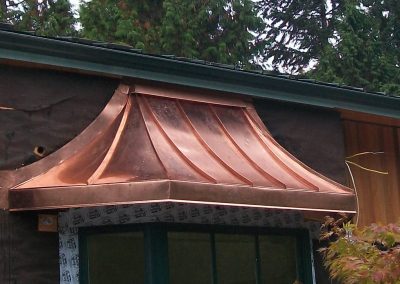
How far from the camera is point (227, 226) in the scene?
8508mm

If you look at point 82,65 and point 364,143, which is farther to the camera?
point 364,143

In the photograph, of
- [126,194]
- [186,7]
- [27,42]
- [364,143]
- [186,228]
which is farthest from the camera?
[186,7]

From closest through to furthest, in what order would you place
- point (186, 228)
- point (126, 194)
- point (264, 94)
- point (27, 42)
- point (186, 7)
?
point (126, 194) → point (27, 42) → point (186, 228) → point (264, 94) → point (186, 7)

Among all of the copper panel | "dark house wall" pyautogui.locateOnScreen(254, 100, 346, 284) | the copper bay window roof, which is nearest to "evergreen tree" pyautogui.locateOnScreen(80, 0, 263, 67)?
"dark house wall" pyautogui.locateOnScreen(254, 100, 346, 284)

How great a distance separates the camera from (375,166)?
436 inches

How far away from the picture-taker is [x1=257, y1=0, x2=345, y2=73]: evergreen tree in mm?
31203

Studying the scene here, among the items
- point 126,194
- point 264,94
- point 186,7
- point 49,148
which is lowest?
point 126,194

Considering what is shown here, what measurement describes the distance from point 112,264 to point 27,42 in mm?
2250

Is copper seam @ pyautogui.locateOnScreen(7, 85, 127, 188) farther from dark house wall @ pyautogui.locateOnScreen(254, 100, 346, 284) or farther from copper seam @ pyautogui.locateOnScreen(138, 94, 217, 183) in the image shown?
dark house wall @ pyautogui.locateOnScreen(254, 100, 346, 284)

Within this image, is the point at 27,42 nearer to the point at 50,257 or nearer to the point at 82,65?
the point at 82,65

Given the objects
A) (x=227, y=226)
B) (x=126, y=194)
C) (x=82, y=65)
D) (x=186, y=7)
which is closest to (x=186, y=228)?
(x=227, y=226)

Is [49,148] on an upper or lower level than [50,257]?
upper

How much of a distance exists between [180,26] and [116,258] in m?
16.5

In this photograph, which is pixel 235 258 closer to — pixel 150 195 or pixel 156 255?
pixel 156 255
